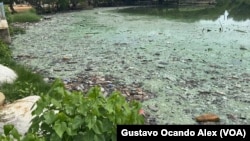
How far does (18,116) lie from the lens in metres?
6.47

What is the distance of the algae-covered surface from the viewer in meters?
9.12

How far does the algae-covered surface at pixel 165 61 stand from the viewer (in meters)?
9.12

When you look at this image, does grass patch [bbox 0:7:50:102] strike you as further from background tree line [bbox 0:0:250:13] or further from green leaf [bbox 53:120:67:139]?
background tree line [bbox 0:0:250:13]

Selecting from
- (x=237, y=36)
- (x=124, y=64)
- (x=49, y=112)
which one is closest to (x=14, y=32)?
(x=124, y=64)

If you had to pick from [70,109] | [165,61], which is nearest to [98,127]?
[70,109]

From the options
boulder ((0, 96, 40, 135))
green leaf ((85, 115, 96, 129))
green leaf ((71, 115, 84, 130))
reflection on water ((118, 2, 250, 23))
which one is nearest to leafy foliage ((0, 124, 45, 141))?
green leaf ((71, 115, 84, 130))

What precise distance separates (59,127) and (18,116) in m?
3.23

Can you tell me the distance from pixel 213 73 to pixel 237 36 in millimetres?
9085

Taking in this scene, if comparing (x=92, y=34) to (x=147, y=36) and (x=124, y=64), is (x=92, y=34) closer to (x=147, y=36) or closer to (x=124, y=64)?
(x=147, y=36)

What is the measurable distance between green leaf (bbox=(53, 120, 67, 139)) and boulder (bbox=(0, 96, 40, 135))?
2.81 m

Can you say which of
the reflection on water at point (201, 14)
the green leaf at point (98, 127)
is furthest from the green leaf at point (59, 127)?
the reflection on water at point (201, 14)

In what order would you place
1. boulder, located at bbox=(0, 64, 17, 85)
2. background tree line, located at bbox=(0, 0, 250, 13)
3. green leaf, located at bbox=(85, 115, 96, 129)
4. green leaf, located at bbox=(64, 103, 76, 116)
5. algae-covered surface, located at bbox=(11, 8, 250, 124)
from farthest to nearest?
background tree line, located at bbox=(0, 0, 250, 13)
boulder, located at bbox=(0, 64, 17, 85)
algae-covered surface, located at bbox=(11, 8, 250, 124)
green leaf, located at bbox=(64, 103, 76, 116)
green leaf, located at bbox=(85, 115, 96, 129)

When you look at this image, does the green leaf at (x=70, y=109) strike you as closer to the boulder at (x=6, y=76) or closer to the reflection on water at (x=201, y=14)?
the boulder at (x=6, y=76)

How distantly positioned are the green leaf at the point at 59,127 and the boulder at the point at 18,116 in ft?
9.21
